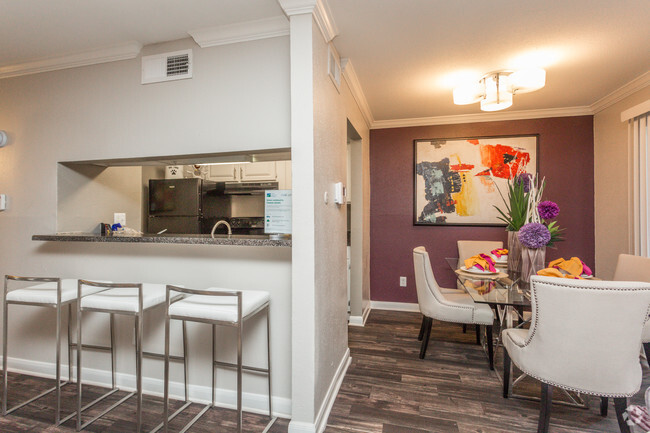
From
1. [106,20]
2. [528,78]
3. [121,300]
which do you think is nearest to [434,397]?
[121,300]

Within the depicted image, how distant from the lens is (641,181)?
111 inches

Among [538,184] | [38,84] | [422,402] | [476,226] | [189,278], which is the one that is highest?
[38,84]

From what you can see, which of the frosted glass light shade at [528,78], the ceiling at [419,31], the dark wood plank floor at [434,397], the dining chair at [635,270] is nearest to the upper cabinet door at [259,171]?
the ceiling at [419,31]

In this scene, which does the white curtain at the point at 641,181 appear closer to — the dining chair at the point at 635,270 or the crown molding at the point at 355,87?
the dining chair at the point at 635,270

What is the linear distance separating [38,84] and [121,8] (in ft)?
4.10

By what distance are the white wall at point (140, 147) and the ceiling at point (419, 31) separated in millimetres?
220

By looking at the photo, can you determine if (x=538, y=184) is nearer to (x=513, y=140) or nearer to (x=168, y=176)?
(x=513, y=140)

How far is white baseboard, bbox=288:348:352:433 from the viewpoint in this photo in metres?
1.75

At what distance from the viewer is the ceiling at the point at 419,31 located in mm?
1841

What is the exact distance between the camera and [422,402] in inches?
84.0

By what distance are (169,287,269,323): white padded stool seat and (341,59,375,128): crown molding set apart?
1903mm

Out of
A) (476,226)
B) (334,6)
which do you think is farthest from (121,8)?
(476,226)

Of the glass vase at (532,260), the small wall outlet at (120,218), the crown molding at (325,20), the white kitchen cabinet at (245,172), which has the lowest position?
the glass vase at (532,260)

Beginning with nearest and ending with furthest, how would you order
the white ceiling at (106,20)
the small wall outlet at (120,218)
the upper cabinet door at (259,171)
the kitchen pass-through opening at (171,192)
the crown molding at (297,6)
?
→ the crown molding at (297,6)
the white ceiling at (106,20)
the kitchen pass-through opening at (171,192)
the small wall outlet at (120,218)
the upper cabinet door at (259,171)
